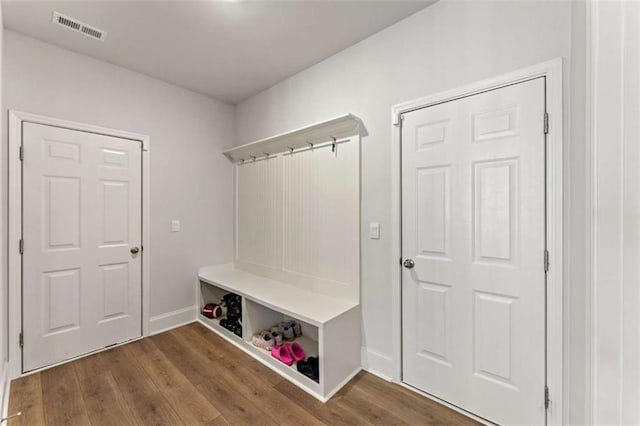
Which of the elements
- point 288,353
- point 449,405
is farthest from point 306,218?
point 449,405

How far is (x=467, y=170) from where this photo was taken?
179 cm

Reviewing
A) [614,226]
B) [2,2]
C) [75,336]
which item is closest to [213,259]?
[75,336]

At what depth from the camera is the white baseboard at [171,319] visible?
9.73ft

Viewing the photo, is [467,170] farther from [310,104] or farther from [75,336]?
[75,336]

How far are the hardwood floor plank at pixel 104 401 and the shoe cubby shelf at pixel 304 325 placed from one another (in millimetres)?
963

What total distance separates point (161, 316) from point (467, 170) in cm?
328

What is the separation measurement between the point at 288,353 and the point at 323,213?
1.26m

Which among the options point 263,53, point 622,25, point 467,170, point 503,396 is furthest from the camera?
point 263,53

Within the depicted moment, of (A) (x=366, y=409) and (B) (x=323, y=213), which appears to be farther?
(B) (x=323, y=213)

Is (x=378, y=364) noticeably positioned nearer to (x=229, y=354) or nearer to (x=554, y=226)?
(x=229, y=354)

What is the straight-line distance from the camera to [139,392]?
2.02 meters

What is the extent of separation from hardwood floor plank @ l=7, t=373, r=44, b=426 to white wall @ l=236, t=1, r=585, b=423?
2283 mm

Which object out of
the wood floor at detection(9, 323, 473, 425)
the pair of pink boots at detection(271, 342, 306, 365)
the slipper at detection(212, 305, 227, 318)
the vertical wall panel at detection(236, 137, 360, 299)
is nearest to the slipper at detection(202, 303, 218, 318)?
the slipper at detection(212, 305, 227, 318)

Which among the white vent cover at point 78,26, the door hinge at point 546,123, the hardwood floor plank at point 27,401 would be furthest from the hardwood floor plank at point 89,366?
the door hinge at point 546,123
